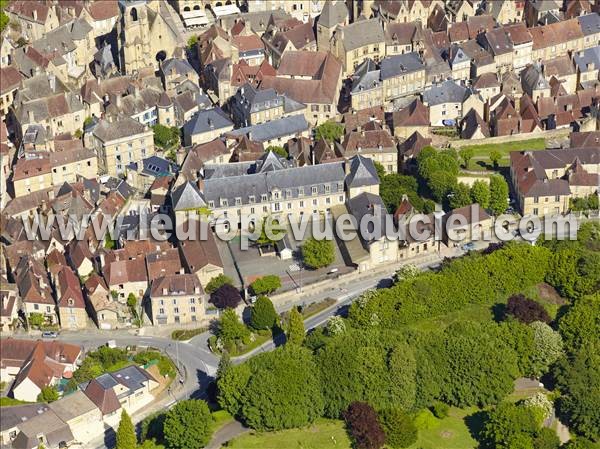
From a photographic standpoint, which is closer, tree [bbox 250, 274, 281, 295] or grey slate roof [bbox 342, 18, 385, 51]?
tree [bbox 250, 274, 281, 295]

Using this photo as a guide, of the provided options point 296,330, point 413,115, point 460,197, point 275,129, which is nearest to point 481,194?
point 460,197

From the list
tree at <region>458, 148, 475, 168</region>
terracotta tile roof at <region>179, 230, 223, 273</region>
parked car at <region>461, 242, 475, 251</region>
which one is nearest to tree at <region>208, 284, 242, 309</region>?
terracotta tile roof at <region>179, 230, 223, 273</region>

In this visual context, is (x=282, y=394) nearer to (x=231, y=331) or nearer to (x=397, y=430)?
(x=397, y=430)

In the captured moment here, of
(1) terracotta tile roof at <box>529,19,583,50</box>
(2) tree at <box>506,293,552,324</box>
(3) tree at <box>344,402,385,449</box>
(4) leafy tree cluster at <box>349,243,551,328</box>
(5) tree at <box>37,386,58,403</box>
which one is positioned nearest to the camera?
(3) tree at <box>344,402,385,449</box>

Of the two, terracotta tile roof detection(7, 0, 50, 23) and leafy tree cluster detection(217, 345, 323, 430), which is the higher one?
terracotta tile roof detection(7, 0, 50, 23)

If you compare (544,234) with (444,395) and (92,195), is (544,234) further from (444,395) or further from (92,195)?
(92,195)

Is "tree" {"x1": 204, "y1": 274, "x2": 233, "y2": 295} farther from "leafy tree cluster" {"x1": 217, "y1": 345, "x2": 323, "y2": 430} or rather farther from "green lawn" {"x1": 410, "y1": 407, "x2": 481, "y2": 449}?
"green lawn" {"x1": 410, "y1": 407, "x2": 481, "y2": 449}

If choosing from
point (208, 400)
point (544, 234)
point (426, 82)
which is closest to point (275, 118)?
point (426, 82)
